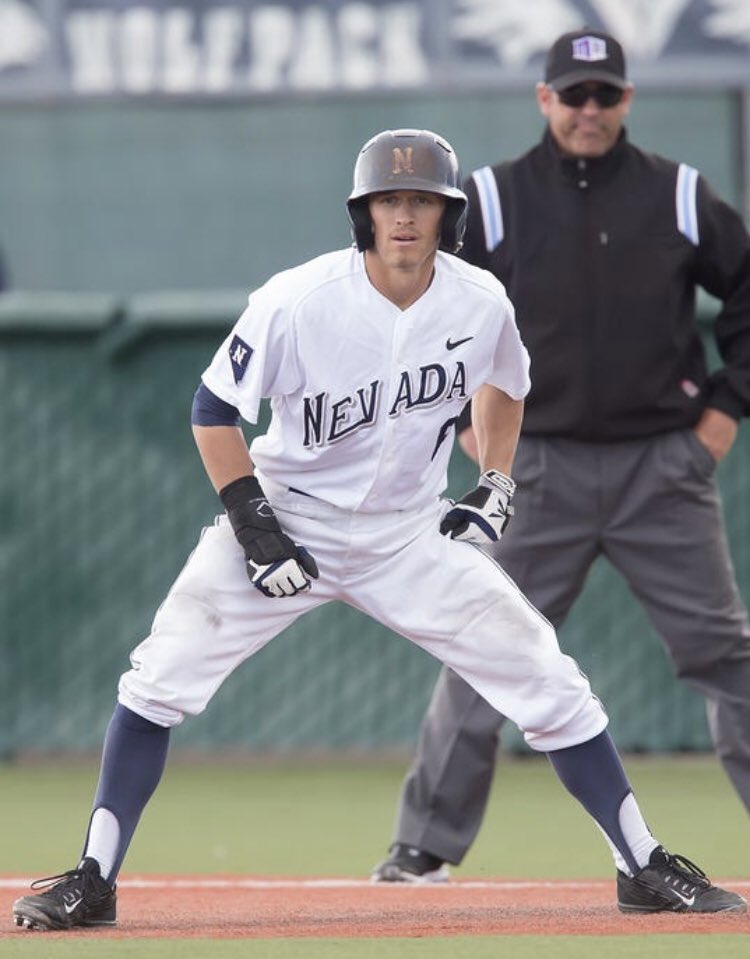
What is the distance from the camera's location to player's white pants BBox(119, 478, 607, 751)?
5.38 meters

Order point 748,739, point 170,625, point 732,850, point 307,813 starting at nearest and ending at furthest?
point 170,625
point 748,739
point 732,850
point 307,813

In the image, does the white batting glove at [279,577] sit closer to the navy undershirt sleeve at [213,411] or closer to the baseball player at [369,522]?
the baseball player at [369,522]

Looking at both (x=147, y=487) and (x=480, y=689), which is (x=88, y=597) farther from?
(x=480, y=689)

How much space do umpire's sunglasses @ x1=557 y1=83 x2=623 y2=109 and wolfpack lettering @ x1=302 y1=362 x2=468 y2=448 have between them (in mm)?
1313

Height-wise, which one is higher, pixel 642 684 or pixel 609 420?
pixel 609 420

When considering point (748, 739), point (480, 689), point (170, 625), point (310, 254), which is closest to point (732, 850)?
point (748, 739)

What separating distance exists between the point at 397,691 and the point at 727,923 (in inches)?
187

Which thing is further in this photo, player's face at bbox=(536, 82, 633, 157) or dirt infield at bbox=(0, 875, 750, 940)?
player's face at bbox=(536, 82, 633, 157)

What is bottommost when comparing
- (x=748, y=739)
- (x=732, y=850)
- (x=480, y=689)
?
(x=732, y=850)

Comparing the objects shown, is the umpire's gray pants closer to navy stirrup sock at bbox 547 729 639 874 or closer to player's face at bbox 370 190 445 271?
navy stirrup sock at bbox 547 729 639 874

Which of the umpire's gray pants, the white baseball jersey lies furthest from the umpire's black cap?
the white baseball jersey

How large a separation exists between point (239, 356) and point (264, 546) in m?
0.45

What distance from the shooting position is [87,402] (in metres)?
10.1

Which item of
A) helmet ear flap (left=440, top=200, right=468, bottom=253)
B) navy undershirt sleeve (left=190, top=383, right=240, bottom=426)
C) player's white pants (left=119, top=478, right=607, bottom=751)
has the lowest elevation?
player's white pants (left=119, top=478, right=607, bottom=751)
